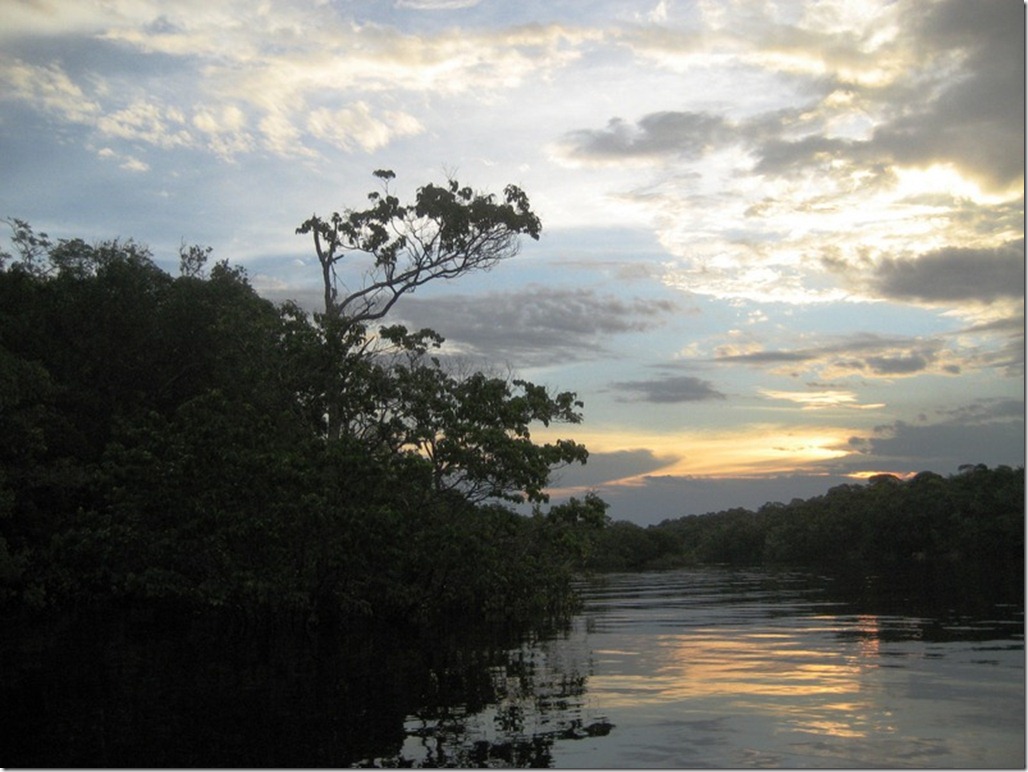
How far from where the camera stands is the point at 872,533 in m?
68.1

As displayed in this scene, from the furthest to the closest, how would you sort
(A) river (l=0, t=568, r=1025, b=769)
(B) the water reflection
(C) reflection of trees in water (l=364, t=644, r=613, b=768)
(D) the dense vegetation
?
(D) the dense vegetation → (A) river (l=0, t=568, r=1025, b=769) → (C) reflection of trees in water (l=364, t=644, r=613, b=768) → (B) the water reflection

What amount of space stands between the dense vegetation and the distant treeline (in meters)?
17.2

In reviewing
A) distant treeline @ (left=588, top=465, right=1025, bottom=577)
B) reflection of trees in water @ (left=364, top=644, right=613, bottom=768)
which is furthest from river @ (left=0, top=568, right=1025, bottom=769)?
distant treeline @ (left=588, top=465, right=1025, bottom=577)

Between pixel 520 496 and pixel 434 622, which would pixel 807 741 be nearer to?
pixel 520 496

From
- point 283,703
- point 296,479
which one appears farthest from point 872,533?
point 283,703

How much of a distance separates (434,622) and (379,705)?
11.4 metres

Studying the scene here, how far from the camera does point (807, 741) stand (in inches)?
441

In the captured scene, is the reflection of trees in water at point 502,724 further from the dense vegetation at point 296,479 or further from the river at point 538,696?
the dense vegetation at point 296,479

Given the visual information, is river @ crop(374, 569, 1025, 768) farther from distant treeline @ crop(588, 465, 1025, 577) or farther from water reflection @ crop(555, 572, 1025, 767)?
distant treeline @ crop(588, 465, 1025, 577)

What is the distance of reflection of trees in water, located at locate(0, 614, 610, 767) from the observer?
11.4 m

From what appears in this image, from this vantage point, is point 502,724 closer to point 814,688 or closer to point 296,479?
point 814,688

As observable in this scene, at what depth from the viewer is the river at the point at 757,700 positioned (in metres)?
10.8

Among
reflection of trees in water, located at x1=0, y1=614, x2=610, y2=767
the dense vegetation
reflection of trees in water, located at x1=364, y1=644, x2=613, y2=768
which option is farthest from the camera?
the dense vegetation

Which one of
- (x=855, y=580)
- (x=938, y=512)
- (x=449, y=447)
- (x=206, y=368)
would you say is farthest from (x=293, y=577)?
(x=938, y=512)
